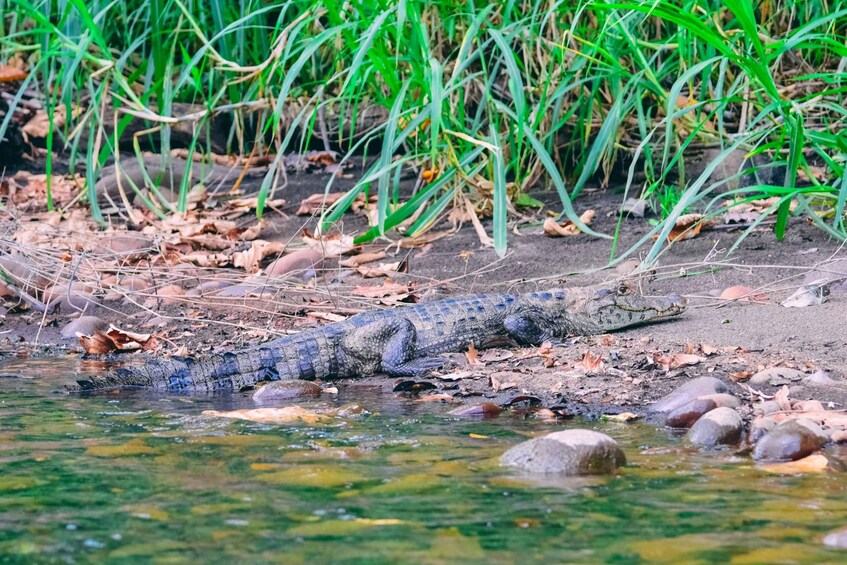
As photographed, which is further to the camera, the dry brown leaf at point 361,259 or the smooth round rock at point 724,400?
the dry brown leaf at point 361,259

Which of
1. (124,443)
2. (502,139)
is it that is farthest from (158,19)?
(124,443)

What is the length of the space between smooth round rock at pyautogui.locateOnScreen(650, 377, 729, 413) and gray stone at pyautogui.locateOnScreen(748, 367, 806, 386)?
0.20 m

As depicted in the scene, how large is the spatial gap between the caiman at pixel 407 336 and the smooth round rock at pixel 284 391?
31cm

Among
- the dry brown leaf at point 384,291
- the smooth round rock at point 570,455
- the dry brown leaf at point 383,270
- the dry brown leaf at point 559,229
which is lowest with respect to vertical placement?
the dry brown leaf at point 384,291

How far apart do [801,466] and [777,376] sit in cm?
96

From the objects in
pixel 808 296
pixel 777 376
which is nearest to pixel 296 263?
pixel 808 296

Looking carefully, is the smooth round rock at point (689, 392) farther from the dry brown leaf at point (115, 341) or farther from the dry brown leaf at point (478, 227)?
the dry brown leaf at point (115, 341)

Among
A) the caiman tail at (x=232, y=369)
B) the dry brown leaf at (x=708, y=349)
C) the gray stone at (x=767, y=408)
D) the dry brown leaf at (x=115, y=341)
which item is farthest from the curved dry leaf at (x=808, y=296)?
the dry brown leaf at (x=115, y=341)

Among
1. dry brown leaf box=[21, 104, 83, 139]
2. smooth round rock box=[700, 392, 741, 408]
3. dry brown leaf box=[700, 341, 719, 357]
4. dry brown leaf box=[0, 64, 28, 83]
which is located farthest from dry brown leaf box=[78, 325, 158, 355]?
dry brown leaf box=[21, 104, 83, 139]

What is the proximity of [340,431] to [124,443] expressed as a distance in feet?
2.23

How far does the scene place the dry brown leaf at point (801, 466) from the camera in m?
2.86

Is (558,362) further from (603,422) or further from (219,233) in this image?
(219,233)

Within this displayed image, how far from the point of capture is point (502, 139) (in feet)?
20.2

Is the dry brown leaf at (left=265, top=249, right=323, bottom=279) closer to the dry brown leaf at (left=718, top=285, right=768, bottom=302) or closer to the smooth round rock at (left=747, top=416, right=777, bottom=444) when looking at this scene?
the dry brown leaf at (left=718, top=285, right=768, bottom=302)
